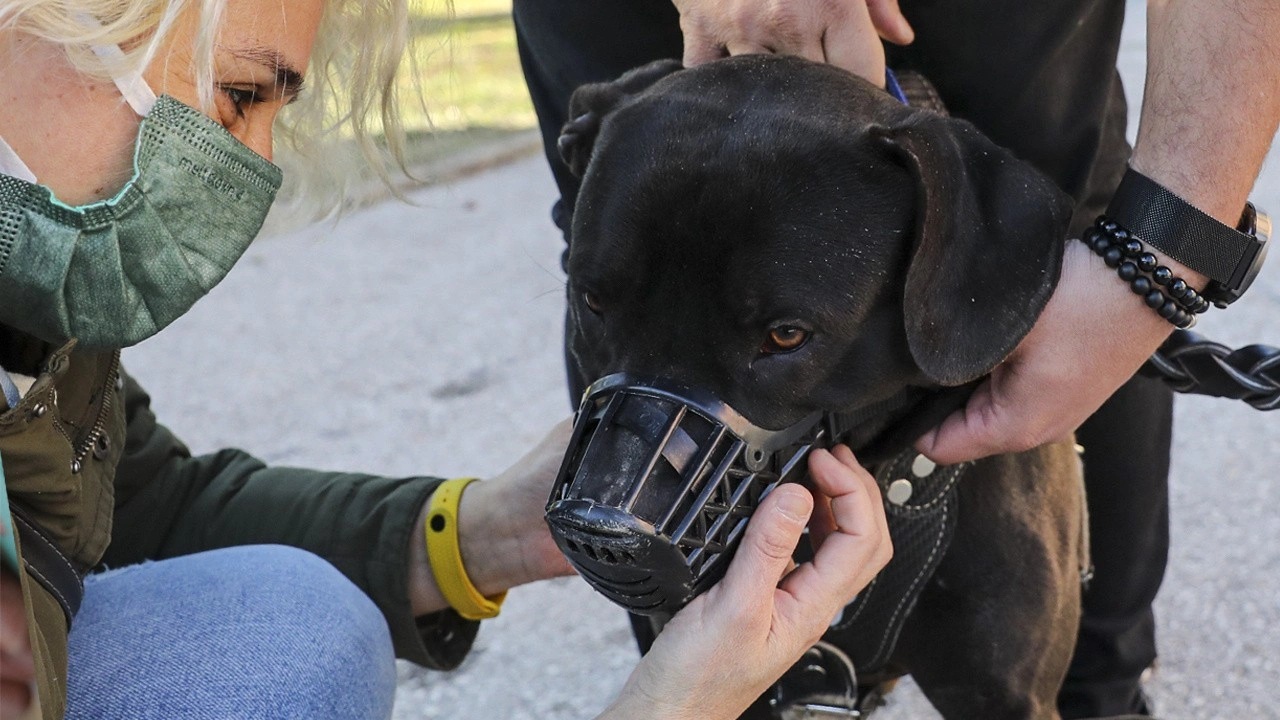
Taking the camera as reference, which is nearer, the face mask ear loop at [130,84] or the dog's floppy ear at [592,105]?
the face mask ear loop at [130,84]

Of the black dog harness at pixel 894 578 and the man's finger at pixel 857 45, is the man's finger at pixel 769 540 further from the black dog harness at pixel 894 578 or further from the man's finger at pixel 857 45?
the man's finger at pixel 857 45

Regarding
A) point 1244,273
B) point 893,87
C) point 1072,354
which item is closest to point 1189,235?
point 1244,273

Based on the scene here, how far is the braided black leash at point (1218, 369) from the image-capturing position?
213 centimetres

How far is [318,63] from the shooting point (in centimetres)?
236

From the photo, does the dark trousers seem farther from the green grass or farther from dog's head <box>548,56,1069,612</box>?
the green grass

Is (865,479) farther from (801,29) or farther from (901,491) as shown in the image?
(801,29)

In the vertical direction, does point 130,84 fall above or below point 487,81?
above

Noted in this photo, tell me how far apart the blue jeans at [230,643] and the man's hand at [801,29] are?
3.55 feet

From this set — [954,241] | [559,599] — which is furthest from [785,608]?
[559,599]

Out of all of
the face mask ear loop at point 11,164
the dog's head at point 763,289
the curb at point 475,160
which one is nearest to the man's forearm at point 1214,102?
the dog's head at point 763,289

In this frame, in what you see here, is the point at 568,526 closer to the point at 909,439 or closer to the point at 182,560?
the point at 909,439

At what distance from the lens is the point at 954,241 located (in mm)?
1718

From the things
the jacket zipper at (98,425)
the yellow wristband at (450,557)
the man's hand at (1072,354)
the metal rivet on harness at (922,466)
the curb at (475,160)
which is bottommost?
the curb at (475,160)

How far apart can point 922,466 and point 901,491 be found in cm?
5
